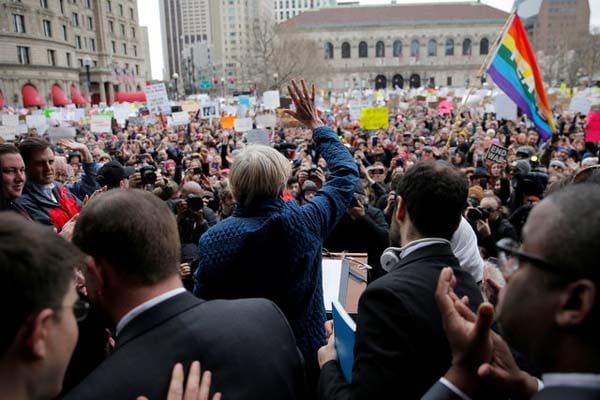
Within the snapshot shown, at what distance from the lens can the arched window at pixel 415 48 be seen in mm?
89125

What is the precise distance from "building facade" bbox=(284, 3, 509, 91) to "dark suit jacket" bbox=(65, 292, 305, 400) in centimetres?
8797

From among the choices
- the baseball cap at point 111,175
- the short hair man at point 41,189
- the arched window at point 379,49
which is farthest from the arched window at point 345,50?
the short hair man at point 41,189

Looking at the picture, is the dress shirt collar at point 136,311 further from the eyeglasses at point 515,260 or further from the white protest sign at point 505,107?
the white protest sign at point 505,107

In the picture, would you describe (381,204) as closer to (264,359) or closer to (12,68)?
(264,359)

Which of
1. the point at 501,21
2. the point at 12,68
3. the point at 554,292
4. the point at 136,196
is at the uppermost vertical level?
the point at 501,21

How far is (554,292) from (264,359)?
0.93 meters

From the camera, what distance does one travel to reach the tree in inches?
1964

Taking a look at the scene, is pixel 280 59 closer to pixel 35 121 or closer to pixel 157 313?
pixel 35 121

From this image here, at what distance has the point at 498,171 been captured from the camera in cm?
787

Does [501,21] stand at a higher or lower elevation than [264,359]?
higher

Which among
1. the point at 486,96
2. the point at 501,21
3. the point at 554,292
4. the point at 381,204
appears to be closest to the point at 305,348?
the point at 554,292

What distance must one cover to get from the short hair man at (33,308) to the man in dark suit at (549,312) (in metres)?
1.09

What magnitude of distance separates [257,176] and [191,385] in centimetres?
124

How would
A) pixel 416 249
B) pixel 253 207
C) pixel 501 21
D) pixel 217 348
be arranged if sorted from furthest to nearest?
pixel 501 21 < pixel 253 207 < pixel 416 249 < pixel 217 348
